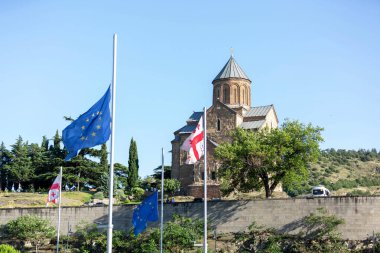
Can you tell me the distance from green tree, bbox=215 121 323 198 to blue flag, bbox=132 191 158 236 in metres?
13.1

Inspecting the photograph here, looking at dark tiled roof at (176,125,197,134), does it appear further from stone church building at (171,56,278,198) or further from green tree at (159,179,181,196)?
green tree at (159,179,181,196)

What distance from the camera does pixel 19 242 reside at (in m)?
40.8

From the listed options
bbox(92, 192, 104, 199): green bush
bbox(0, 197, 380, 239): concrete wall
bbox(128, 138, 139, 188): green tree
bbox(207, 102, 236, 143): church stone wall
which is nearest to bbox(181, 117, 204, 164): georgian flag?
bbox(0, 197, 380, 239): concrete wall

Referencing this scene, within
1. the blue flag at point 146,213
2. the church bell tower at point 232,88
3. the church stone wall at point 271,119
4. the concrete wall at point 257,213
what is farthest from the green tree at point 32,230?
the church stone wall at point 271,119

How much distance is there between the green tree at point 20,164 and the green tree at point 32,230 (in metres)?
25.6

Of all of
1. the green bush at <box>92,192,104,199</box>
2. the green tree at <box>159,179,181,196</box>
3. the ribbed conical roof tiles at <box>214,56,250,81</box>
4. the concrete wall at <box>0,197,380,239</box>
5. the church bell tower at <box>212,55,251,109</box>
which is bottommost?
the concrete wall at <box>0,197,380,239</box>

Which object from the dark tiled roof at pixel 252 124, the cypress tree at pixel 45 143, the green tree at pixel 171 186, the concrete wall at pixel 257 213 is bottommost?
the concrete wall at pixel 257 213

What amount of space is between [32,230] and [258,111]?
28236 millimetres

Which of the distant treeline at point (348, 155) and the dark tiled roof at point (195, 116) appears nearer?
the dark tiled roof at point (195, 116)

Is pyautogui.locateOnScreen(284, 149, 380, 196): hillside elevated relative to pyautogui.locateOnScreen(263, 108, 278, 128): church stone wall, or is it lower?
lower

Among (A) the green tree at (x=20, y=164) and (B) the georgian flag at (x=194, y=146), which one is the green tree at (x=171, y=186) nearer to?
(A) the green tree at (x=20, y=164)

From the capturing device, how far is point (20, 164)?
220ft

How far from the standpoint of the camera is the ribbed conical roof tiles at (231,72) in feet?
202

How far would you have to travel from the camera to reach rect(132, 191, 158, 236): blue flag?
89.6 feet
